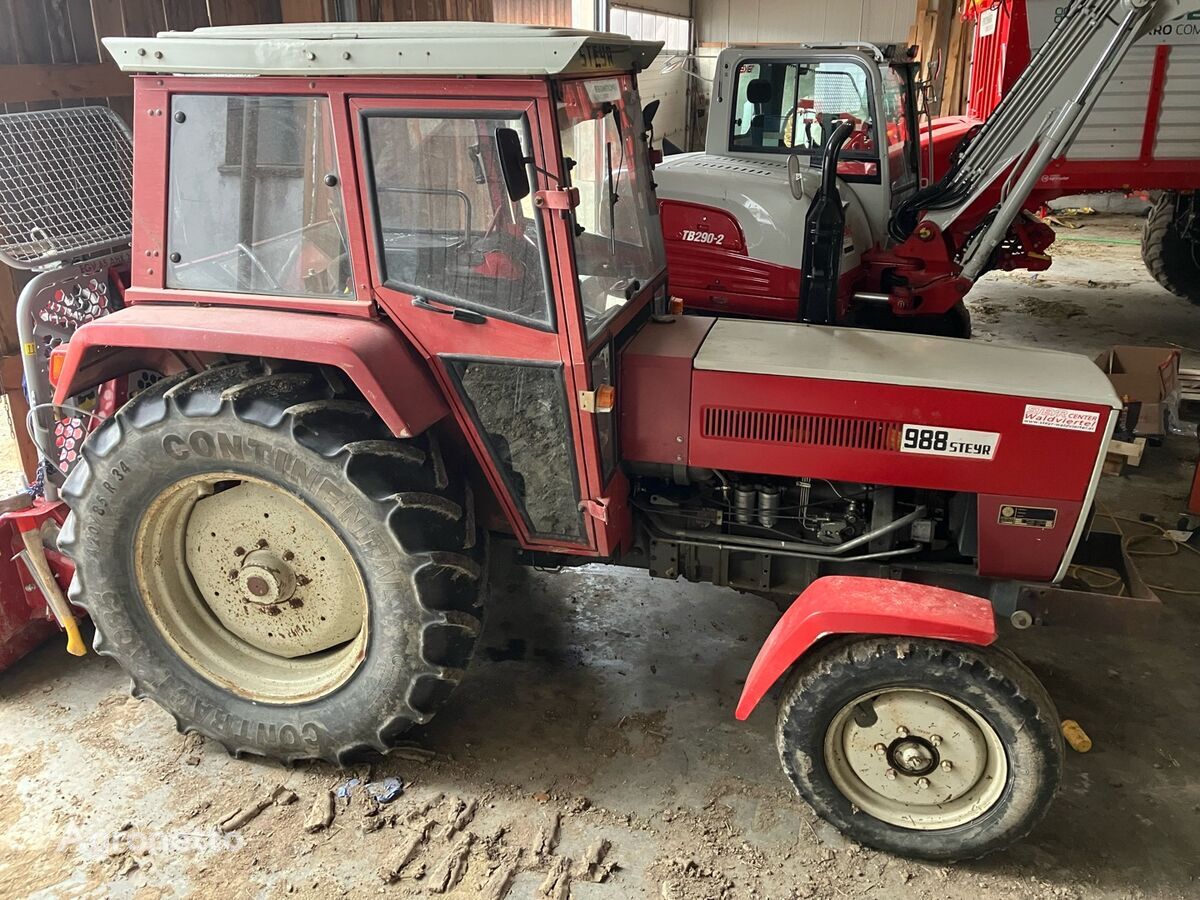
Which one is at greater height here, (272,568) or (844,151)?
(844,151)

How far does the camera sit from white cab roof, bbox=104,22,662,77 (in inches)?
89.0

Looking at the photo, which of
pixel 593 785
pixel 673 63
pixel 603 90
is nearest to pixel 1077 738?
pixel 593 785

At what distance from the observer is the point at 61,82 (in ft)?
12.1

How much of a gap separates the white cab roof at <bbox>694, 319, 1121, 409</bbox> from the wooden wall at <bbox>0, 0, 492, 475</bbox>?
2709mm

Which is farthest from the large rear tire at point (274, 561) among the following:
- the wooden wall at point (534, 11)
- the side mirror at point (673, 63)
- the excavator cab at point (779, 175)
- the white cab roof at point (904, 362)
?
the side mirror at point (673, 63)

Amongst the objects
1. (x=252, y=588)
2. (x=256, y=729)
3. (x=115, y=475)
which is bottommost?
(x=256, y=729)

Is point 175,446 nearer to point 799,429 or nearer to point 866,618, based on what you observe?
point 799,429

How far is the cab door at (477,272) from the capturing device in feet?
7.98

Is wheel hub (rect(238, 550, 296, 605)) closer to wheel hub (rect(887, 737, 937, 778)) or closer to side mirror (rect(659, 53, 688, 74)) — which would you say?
wheel hub (rect(887, 737, 937, 778))

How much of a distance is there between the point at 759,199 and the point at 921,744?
141 inches

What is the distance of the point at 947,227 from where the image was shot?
18.8 ft

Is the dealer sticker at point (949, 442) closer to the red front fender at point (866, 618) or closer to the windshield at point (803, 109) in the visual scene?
the red front fender at point (866, 618)

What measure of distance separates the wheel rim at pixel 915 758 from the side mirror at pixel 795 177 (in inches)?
104

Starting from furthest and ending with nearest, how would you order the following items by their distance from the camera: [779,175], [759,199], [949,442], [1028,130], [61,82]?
[779,175], [759,199], [1028,130], [61,82], [949,442]
